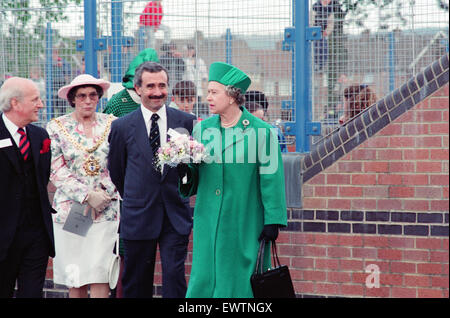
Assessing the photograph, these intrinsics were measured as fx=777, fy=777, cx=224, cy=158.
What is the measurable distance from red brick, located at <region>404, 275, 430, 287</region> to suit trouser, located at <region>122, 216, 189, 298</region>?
223 cm

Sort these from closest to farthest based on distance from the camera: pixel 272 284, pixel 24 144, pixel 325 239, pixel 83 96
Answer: pixel 272 284 → pixel 24 144 → pixel 83 96 → pixel 325 239

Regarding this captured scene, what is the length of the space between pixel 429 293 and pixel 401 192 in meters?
0.99

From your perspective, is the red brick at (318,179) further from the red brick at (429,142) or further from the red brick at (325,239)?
the red brick at (429,142)

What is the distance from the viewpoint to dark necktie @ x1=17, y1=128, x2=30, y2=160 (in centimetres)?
615

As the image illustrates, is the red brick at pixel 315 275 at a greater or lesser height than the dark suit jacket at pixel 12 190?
lesser

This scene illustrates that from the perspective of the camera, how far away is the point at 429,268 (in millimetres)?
7406

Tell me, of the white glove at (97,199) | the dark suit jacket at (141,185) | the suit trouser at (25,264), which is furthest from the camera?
the white glove at (97,199)

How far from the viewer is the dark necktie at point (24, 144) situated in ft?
20.2

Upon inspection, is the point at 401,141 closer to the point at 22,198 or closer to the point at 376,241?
the point at 376,241

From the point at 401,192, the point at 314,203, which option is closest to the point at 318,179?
the point at 314,203

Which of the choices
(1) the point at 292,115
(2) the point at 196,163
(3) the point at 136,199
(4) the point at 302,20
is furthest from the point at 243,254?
(4) the point at 302,20

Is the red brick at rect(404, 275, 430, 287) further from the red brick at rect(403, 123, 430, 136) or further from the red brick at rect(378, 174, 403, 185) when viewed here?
the red brick at rect(403, 123, 430, 136)

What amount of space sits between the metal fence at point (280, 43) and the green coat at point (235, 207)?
1.87 metres

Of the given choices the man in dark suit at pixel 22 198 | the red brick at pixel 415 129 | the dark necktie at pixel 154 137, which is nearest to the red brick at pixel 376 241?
the red brick at pixel 415 129
